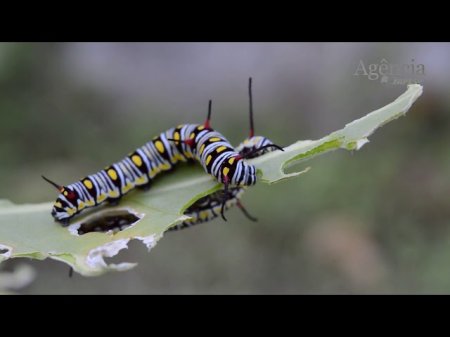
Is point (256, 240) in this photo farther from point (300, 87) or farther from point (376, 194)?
point (300, 87)

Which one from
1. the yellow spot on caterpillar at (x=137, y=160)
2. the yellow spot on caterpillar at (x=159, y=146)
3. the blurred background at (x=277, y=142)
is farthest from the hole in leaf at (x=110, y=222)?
the blurred background at (x=277, y=142)

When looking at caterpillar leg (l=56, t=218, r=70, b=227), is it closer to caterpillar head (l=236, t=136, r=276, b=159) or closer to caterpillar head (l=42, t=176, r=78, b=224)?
caterpillar head (l=42, t=176, r=78, b=224)

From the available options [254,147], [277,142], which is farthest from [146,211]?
[277,142]

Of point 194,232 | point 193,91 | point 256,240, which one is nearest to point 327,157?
point 256,240

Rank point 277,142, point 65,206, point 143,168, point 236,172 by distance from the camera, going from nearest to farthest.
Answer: point 236,172, point 65,206, point 143,168, point 277,142

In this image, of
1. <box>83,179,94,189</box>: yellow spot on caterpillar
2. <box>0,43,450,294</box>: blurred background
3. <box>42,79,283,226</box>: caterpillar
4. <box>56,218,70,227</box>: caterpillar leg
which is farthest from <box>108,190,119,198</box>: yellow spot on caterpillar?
<box>0,43,450,294</box>: blurred background

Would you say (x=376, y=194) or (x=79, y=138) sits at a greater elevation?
(x=79, y=138)

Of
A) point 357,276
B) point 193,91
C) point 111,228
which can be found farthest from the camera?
point 193,91

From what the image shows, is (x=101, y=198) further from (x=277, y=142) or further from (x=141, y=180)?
(x=277, y=142)
